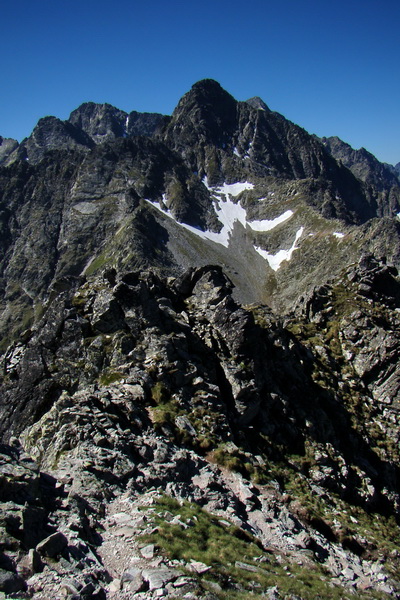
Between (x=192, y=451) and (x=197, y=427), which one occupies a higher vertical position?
(x=197, y=427)

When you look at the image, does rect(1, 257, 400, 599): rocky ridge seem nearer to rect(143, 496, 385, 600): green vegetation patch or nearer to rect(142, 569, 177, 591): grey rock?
rect(142, 569, 177, 591): grey rock

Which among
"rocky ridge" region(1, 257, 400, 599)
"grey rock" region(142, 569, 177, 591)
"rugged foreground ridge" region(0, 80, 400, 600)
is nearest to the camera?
"grey rock" region(142, 569, 177, 591)

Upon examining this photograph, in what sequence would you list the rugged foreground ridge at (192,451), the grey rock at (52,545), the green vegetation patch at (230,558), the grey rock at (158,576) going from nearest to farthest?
1. the grey rock at (158,576)
2. the grey rock at (52,545)
3. the green vegetation patch at (230,558)
4. the rugged foreground ridge at (192,451)

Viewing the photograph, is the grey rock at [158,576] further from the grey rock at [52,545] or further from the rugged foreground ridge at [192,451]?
the grey rock at [52,545]

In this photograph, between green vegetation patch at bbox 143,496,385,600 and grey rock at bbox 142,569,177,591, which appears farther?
green vegetation patch at bbox 143,496,385,600

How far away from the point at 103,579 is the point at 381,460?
2997 centimetres

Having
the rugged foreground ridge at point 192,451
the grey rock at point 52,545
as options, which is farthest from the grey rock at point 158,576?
the grey rock at point 52,545

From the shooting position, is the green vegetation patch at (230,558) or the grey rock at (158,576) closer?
the grey rock at (158,576)

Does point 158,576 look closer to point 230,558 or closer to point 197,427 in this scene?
point 230,558

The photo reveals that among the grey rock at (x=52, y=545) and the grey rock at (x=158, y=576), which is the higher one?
the grey rock at (x=52, y=545)

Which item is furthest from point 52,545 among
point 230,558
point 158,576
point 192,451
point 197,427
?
point 197,427

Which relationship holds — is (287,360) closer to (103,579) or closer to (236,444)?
(236,444)

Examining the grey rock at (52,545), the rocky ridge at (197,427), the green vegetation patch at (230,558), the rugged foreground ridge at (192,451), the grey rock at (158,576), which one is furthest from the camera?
the rocky ridge at (197,427)

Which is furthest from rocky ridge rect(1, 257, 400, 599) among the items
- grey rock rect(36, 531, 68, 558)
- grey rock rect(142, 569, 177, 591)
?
grey rock rect(36, 531, 68, 558)
